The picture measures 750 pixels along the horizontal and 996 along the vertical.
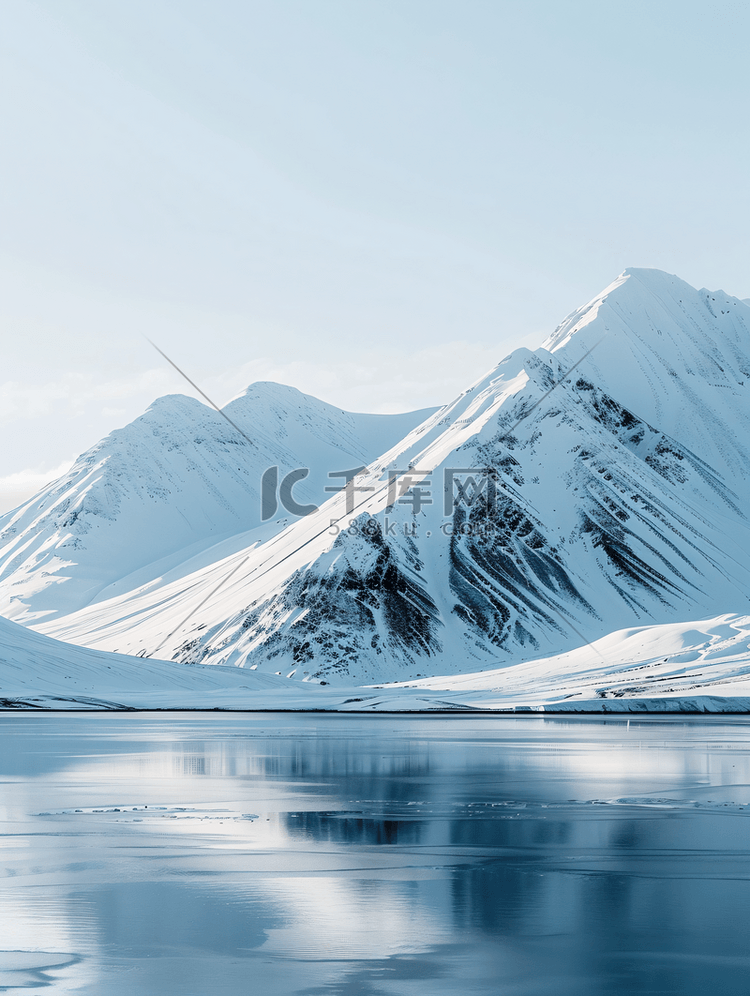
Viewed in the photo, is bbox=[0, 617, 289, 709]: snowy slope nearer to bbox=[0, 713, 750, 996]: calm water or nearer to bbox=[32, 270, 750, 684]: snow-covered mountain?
bbox=[32, 270, 750, 684]: snow-covered mountain

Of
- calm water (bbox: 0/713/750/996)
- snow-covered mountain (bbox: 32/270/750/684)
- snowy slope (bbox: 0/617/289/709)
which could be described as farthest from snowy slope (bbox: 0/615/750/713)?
calm water (bbox: 0/713/750/996)

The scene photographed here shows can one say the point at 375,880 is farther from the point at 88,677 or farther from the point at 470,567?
the point at 470,567

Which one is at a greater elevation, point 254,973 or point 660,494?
point 660,494

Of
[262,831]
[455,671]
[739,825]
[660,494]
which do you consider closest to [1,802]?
[262,831]

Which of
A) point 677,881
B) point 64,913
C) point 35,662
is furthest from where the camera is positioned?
point 35,662

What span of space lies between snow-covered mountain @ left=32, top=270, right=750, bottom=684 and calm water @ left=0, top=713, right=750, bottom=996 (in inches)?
4768

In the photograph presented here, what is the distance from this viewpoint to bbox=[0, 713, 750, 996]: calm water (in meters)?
11.5

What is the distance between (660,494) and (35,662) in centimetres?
10996

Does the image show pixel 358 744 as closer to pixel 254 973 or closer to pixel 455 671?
pixel 254 973

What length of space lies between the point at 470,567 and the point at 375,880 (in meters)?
155

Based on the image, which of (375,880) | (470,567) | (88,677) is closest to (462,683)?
(88,677)

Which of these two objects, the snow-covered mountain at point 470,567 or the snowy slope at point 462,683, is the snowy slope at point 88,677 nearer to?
the snowy slope at point 462,683

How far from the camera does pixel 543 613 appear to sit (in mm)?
164750

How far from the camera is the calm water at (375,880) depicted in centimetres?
1155
